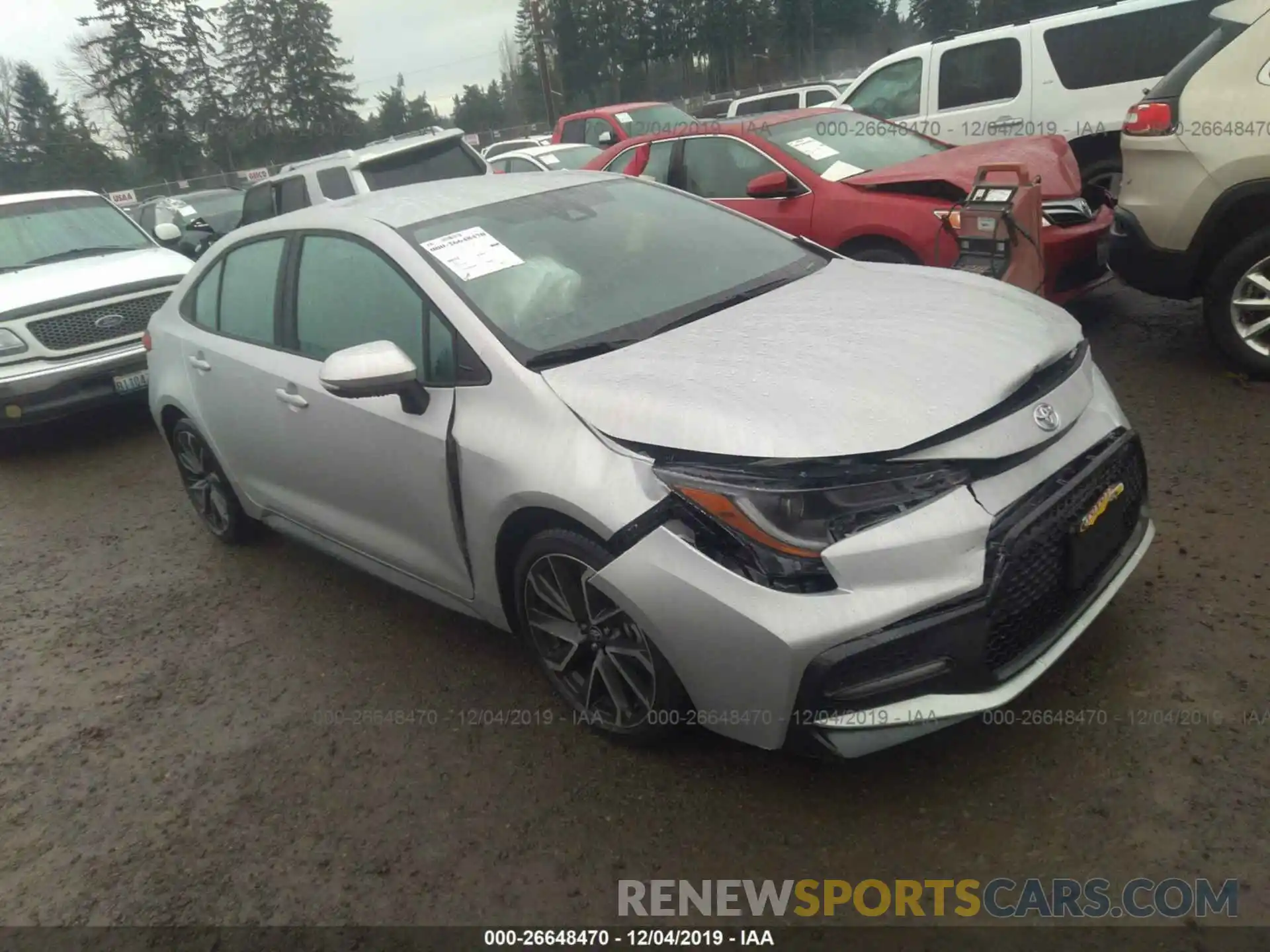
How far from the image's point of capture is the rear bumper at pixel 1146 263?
15.5 feet

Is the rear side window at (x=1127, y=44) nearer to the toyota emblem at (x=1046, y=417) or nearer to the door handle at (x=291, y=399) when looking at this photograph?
the toyota emblem at (x=1046, y=417)

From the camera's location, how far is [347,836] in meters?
2.84

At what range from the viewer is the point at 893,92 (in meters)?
9.23

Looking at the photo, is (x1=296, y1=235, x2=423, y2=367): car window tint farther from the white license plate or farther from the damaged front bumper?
the white license plate

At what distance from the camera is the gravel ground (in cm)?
245

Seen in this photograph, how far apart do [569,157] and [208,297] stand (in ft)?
23.1

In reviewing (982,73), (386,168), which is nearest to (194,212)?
(386,168)

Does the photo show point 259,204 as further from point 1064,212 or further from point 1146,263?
point 1146,263

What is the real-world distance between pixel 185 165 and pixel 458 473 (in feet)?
162

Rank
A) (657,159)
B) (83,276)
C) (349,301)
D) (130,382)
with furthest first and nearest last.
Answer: (83,276)
(657,159)
(130,382)
(349,301)

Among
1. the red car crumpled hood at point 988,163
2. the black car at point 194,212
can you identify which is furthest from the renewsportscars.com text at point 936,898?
the black car at point 194,212

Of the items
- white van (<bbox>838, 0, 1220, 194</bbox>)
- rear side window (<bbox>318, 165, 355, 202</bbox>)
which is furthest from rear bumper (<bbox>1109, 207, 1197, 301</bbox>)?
rear side window (<bbox>318, 165, 355, 202</bbox>)

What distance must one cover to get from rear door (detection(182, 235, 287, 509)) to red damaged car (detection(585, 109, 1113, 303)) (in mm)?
3104

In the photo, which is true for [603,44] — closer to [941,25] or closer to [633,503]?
[941,25]
